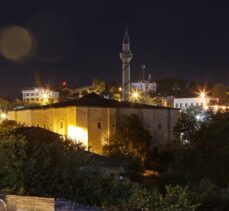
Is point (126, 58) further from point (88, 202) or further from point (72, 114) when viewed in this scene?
point (88, 202)

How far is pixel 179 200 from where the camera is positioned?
11477mm

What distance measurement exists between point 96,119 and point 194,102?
44529mm

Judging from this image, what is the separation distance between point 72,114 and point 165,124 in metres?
8.28

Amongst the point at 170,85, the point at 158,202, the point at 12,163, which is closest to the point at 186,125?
the point at 12,163

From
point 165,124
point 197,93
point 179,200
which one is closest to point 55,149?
point 179,200

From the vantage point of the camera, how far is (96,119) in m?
47.1

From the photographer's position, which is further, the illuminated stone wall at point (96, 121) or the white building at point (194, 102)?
the white building at point (194, 102)

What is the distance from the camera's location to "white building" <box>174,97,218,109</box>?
88375 mm

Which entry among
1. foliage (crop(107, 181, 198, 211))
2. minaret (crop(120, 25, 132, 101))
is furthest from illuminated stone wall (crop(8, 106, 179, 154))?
foliage (crop(107, 181, 198, 211))

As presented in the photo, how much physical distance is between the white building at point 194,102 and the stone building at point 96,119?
37934 mm

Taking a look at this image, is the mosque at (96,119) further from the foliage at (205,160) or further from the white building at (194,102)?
the white building at (194,102)

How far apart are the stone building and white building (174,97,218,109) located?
3793 centimetres

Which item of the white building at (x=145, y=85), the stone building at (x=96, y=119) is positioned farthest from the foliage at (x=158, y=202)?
the white building at (x=145, y=85)

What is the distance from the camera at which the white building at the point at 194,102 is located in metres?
88.4
